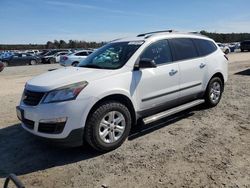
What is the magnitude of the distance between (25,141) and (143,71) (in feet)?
8.03

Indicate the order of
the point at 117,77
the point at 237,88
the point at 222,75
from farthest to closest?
the point at 237,88 < the point at 222,75 < the point at 117,77

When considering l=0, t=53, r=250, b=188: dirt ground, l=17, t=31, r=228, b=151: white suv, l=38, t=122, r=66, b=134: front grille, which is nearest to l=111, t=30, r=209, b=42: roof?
l=17, t=31, r=228, b=151: white suv

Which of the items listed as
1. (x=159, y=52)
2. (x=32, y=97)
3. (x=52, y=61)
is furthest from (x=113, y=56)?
(x=52, y=61)

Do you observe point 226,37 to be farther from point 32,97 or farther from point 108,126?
point 32,97

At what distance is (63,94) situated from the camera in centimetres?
444

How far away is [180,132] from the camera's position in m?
5.61

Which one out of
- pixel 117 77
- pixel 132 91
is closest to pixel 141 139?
pixel 132 91

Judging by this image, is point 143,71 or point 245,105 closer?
point 143,71

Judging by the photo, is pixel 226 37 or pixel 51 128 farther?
pixel 226 37

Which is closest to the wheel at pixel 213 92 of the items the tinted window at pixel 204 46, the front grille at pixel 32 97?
the tinted window at pixel 204 46

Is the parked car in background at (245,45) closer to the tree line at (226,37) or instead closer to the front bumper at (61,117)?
the tree line at (226,37)

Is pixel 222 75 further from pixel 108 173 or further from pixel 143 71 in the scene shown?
pixel 108 173

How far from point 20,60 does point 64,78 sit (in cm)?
3304

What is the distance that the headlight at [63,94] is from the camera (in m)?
4.41
